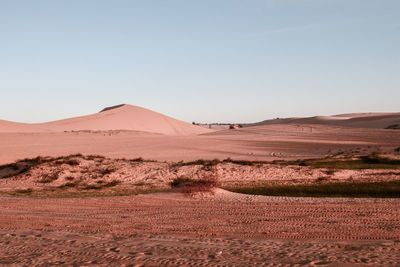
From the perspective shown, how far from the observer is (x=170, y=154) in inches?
1505

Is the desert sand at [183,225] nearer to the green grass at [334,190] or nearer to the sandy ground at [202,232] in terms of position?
the sandy ground at [202,232]

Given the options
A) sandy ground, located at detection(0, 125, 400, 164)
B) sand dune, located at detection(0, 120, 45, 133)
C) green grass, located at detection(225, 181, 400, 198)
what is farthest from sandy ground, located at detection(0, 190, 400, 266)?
sand dune, located at detection(0, 120, 45, 133)

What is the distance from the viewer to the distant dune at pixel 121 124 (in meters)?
89.1

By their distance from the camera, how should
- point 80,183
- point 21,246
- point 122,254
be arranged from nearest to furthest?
point 122,254, point 21,246, point 80,183

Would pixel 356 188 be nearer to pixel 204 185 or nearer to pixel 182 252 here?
pixel 204 185

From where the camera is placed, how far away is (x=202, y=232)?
934 cm

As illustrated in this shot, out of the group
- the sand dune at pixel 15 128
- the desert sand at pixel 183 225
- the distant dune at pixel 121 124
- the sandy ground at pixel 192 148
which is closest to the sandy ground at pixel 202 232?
the desert sand at pixel 183 225

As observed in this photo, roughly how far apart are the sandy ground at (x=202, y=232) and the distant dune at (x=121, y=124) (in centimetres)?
7590

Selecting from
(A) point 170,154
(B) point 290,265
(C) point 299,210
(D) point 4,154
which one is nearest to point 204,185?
(C) point 299,210

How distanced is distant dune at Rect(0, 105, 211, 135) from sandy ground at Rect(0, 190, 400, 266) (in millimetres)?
75901

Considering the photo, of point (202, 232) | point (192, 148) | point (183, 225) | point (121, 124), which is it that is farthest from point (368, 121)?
point (202, 232)

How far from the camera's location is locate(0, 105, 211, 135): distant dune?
292 feet

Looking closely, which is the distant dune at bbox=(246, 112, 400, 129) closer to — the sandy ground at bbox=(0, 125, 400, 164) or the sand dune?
the sandy ground at bbox=(0, 125, 400, 164)

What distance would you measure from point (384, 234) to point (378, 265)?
254cm
